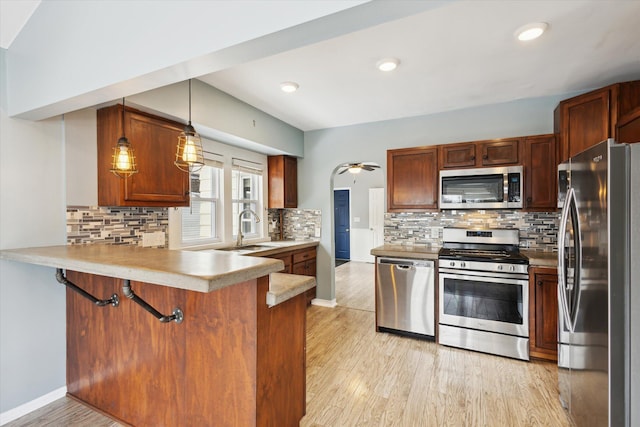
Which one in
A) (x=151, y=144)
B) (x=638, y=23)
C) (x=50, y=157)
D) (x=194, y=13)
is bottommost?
(x=50, y=157)

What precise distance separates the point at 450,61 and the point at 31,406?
406 centimetres

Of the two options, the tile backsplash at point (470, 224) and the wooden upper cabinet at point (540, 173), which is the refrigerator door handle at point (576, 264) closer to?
the wooden upper cabinet at point (540, 173)

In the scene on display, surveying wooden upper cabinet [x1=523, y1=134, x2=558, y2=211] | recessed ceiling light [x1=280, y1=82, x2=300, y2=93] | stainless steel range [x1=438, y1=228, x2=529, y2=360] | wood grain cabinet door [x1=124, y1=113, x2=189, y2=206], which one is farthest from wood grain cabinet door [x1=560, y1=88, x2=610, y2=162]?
wood grain cabinet door [x1=124, y1=113, x2=189, y2=206]

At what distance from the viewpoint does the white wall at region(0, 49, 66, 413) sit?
1.94 meters

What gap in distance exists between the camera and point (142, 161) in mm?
2463

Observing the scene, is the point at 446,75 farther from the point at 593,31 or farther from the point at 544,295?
the point at 544,295

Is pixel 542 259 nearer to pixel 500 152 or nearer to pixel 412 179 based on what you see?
pixel 500 152

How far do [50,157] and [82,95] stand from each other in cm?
81

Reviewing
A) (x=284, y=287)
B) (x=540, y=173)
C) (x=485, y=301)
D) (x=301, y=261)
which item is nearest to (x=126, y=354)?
(x=284, y=287)

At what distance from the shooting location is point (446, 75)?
2.76 metres

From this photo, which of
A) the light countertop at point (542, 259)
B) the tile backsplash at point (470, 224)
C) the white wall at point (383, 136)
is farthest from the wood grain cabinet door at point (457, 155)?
the light countertop at point (542, 259)

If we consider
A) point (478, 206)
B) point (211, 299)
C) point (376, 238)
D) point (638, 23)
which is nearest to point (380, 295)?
point (478, 206)

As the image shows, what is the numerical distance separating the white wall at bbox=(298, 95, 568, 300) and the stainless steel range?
4.85 ft

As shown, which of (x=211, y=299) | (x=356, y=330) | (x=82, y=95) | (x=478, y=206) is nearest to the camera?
(x=211, y=299)
